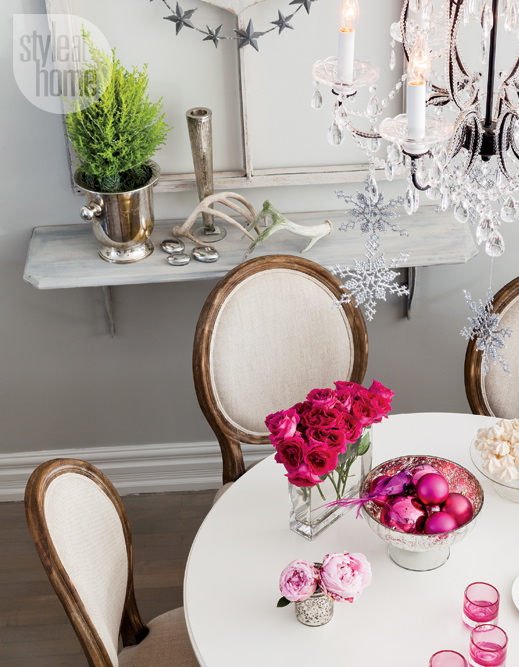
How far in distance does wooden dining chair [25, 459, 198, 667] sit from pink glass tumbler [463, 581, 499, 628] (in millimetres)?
574

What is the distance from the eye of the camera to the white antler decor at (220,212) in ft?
6.97

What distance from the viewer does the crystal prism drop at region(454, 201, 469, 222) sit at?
1139mm

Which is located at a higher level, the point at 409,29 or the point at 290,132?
the point at 409,29

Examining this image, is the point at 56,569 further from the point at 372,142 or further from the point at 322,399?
the point at 372,142

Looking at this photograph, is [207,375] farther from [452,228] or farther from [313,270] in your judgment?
[452,228]

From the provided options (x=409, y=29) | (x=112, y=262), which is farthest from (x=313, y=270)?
(x=409, y=29)

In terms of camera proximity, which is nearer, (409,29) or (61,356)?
(409,29)

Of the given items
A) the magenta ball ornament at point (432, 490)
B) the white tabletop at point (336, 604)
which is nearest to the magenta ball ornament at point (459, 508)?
the magenta ball ornament at point (432, 490)

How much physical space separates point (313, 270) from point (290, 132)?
0.42 meters

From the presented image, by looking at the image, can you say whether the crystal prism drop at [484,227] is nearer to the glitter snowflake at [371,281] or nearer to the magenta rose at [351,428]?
the glitter snowflake at [371,281]

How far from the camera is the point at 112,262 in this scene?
2.16 metres

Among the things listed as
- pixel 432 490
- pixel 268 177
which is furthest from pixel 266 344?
pixel 432 490

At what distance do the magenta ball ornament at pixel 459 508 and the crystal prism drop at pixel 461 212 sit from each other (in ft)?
1.82

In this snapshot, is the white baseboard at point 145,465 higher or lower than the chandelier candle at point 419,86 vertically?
lower
